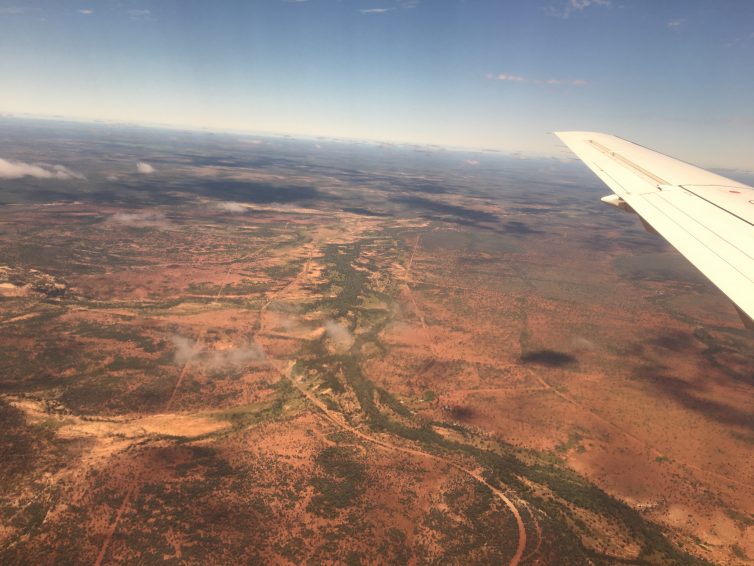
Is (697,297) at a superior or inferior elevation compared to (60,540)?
superior

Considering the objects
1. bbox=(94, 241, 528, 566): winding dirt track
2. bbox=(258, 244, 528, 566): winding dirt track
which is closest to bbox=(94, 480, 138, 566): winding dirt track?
bbox=(94, 241, 528, 566): winding dirt track

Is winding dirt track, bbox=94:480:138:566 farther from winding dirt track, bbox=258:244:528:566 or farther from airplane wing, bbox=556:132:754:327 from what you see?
airplane wing, bbox=556:132:754:327

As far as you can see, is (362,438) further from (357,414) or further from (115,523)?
(115,523)

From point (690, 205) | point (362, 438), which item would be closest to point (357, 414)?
point (362, 438)

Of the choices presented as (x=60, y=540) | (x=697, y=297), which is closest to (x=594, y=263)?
(x=697, y=297)

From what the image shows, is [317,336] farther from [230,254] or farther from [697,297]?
[697,297]

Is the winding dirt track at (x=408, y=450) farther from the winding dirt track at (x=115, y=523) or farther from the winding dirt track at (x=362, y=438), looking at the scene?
the winding dirt track at (x=115, y=523)
